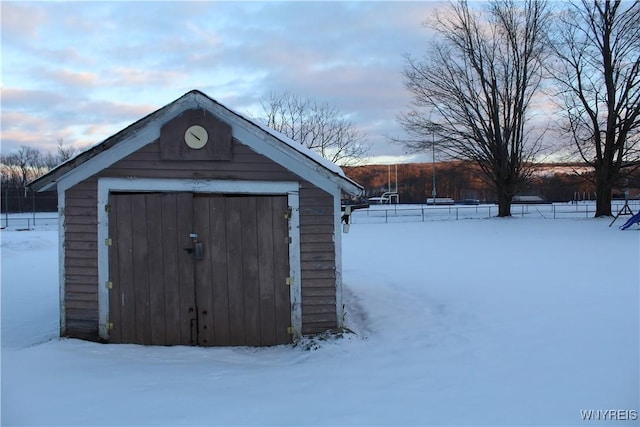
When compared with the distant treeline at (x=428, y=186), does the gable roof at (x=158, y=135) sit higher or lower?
lower

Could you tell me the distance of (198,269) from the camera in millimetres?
6328

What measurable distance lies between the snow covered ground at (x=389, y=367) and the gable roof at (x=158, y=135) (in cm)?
226

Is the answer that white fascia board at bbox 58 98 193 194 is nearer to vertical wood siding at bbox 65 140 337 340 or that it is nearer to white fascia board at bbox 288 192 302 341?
vertical wood siding at bbox 65 140 337 340

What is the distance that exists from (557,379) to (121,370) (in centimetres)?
475

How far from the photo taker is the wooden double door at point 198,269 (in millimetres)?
6273

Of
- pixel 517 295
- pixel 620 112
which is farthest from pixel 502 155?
pixel 517 295

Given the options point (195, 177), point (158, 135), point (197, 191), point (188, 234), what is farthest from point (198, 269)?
point (158, 135)

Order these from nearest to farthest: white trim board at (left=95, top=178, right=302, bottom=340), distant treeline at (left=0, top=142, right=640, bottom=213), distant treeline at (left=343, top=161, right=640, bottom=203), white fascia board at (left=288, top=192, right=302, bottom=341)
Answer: white trim board at (left=95, top=178, right=302, bottom=340)
white fascia board at (left=288, top=192, right=302, bottom=341)
distant treeline at (left=0, top=142, right=640, bottom=213)
distant treeline at (left=343, top=161, right=640, bottom=203)

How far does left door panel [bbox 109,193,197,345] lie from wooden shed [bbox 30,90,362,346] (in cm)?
1

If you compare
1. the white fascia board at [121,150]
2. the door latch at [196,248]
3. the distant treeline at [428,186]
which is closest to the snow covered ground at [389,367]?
the door latch at [196,248]

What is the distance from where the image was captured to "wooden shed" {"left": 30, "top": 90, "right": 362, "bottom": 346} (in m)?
6.27

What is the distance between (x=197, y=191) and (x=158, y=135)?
925 millimetres

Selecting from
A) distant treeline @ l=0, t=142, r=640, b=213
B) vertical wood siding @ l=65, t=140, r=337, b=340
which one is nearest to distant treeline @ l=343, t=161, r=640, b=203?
distant treeline @ l=0, t=142, r=640, b=213

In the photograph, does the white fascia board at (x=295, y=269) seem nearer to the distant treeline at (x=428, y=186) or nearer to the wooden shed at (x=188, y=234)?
the wooden shed at (x=188, y=234)
